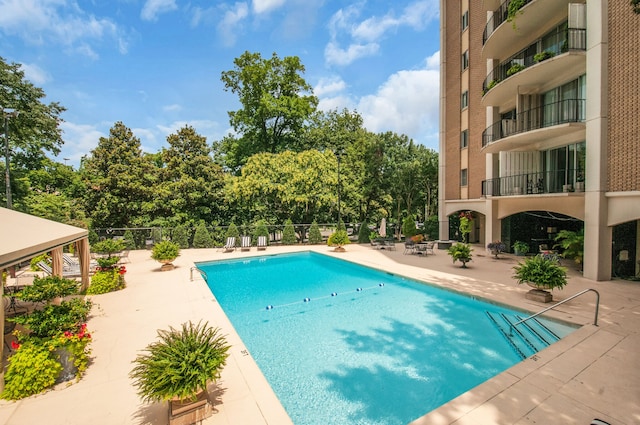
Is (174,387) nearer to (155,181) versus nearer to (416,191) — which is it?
(155,181)

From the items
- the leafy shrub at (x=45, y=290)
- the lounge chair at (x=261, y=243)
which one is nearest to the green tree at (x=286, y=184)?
the lounge chair at (x=261, y=243)

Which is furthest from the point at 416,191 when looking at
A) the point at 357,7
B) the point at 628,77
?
the point at 628,77

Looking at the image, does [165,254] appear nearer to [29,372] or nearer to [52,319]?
[52,319]

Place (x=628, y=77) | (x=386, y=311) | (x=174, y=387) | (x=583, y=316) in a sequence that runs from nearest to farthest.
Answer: (x=174, y=387) → (x=583, y=316) → (x=386, y=311) → (x=628, y=77)

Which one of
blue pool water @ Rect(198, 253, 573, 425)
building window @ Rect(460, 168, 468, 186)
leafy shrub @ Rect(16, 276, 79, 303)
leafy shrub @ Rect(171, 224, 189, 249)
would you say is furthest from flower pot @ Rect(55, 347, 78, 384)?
building window @ Rect(460, 168, 468, 186)

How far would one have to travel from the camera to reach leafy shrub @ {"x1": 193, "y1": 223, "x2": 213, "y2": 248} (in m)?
21.7

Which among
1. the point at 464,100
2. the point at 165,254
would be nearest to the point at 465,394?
the point at 165,254

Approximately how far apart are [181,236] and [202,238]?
1.48m

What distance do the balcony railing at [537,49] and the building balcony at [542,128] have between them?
1.98 metres

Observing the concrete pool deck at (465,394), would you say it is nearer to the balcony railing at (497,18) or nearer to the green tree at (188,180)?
the balcony railing at (497,18)

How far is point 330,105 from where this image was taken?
117 feet

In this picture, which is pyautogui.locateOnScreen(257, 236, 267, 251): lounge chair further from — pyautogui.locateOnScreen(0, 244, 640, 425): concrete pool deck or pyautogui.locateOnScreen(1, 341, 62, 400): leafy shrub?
pyautogui.locateOnScreen(1, 341, 62, 400): leafy shrub

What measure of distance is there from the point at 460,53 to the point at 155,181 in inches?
968

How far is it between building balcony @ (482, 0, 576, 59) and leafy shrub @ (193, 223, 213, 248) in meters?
21.1
